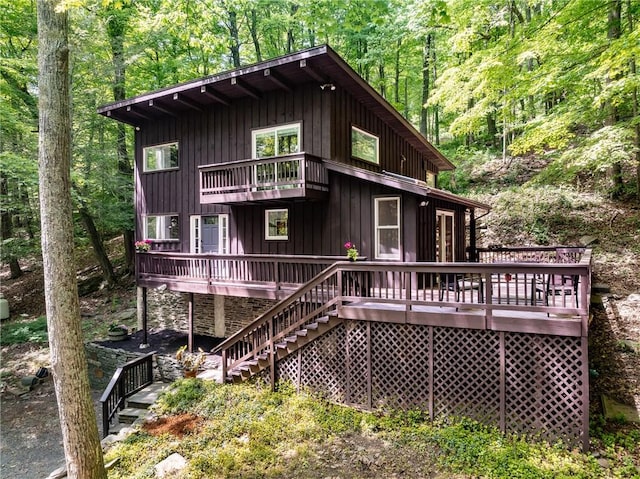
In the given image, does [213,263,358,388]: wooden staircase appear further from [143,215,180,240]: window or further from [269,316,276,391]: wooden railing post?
[143,215,180,240]: window

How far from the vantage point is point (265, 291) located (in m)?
8.98

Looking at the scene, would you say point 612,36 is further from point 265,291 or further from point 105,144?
point 105,144

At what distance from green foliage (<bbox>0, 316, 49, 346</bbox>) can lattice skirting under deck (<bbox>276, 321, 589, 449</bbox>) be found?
11570 mm

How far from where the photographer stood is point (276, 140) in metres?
10.4

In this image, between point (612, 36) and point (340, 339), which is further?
point (612, 36)

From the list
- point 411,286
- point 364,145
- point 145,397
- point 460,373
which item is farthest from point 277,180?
point 145,397

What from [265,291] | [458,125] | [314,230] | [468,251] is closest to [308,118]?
[314,230]

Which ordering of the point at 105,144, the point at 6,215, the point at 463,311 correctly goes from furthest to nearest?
the point at 6,215 → the point at 105,144 → the point at 463,311

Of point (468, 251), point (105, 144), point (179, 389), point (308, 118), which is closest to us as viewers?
point (179, 389)

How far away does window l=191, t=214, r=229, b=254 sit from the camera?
37.1ft


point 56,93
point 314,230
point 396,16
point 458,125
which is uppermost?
point 396,16

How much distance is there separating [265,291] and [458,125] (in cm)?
1024

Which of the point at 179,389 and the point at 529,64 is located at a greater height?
the point at 529,64

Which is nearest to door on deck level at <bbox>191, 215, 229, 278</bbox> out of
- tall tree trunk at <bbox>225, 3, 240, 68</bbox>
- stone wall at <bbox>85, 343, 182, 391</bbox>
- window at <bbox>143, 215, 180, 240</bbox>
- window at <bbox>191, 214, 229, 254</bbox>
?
window at <bbox>191, 214, 229, 254</bbox>
